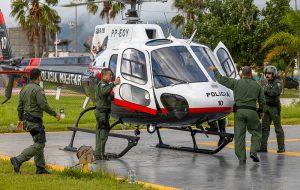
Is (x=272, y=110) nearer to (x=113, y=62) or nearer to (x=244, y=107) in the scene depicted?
(x=244, y=107)

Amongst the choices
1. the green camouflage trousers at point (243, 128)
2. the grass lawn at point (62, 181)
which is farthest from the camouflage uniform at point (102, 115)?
the green camouflage trousers at point (243, 128)

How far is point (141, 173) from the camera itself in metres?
12.3

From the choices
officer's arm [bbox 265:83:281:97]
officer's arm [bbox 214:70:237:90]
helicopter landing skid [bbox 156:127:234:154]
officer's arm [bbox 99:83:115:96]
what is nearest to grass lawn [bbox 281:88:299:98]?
helicopter landing skid [bbox 156:127:234:154]

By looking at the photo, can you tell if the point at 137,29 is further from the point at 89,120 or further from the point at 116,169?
the point at 89,120

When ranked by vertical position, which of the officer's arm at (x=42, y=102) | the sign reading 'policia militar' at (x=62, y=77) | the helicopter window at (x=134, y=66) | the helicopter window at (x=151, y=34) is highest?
the helicopter window at (x=151, y=34)

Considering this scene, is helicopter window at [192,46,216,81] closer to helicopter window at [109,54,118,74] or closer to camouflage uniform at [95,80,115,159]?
helicopter window at [109,54,118,74]

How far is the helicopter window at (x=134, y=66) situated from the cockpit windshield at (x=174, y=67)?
279 mm

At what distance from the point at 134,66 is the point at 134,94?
1.97ft

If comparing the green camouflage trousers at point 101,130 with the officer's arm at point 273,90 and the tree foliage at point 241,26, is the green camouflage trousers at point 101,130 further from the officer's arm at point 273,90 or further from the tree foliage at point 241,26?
the tree foliage at point 241,26

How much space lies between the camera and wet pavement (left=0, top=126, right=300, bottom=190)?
11.2m

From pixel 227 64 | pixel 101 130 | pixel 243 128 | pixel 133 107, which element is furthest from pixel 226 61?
pixel 101 130

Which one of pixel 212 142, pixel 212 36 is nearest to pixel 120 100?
pixel 212 142

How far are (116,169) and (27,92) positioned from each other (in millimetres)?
2359

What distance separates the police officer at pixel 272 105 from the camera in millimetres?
15164
